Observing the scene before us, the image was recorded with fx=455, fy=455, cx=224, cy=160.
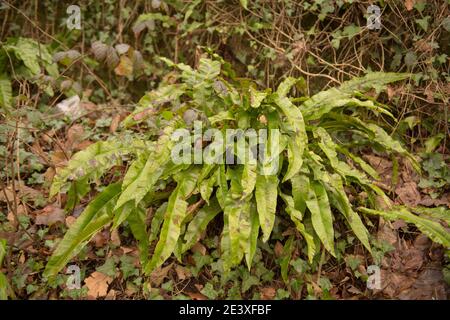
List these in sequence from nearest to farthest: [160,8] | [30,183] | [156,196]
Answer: [156,196], [30,183], [160,8]

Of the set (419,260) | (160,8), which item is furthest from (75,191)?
(419,260)

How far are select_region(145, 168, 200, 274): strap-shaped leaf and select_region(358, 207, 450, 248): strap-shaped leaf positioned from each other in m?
1.18

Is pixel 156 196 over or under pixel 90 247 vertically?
over

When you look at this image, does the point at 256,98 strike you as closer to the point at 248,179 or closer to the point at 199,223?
the point at 248,179

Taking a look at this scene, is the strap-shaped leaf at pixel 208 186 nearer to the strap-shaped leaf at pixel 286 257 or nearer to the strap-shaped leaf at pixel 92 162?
the strap-shaped leaf at pixel 92 162

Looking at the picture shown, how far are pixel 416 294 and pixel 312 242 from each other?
0.79 m

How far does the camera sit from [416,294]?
2854 millimetres

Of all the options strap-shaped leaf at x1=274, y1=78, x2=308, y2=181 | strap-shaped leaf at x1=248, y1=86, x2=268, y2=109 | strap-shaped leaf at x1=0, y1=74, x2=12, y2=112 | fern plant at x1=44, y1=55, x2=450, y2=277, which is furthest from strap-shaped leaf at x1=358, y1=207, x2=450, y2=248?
strap-shaped leaf at x1=0, y1=74, x2=12, y2=112

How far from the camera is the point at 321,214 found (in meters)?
2.76

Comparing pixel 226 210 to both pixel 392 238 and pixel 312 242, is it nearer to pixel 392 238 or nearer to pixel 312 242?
pixel 312 242

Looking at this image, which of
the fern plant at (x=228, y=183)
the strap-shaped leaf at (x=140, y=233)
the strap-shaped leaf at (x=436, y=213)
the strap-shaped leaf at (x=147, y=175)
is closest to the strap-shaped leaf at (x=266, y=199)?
the fern plant at (x=228, y=183)

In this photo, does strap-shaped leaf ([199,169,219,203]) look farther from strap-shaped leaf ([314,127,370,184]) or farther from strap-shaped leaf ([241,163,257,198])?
strap-shaped leaf ([314,127,370,184])

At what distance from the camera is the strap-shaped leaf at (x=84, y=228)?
8.88ft

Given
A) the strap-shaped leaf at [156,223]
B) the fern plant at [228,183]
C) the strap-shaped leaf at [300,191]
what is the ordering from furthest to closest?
the strap-shaped leaf at [156,223]
the strap-shaped leaf at [300,191]
the fern plant at [228,183]
